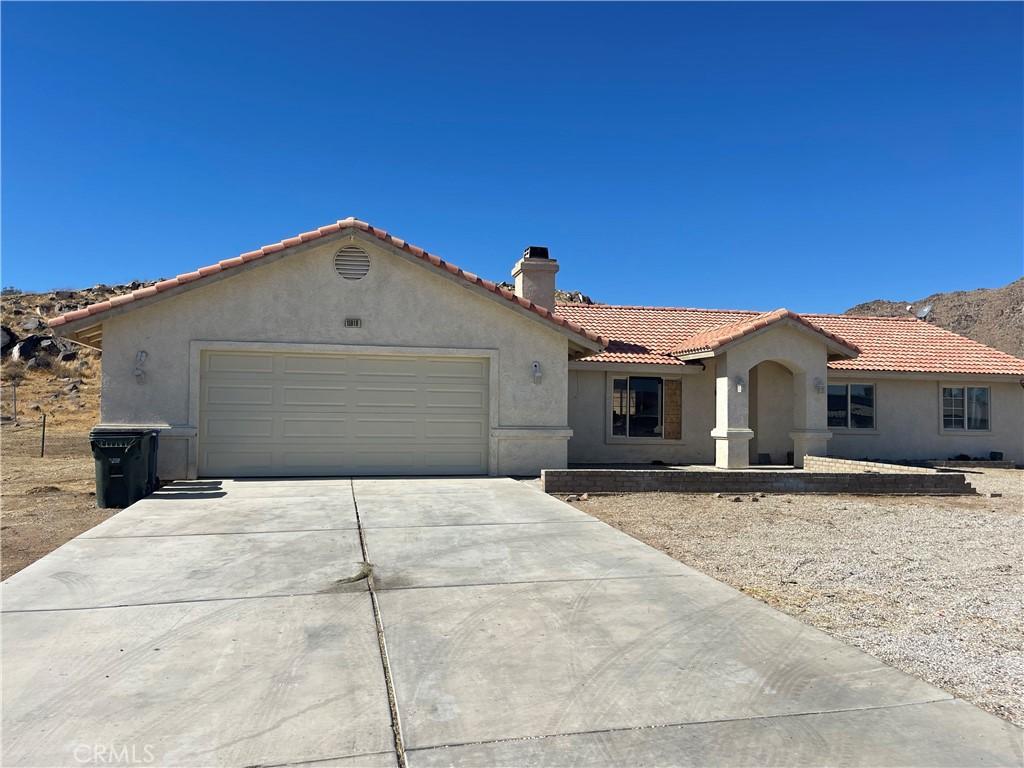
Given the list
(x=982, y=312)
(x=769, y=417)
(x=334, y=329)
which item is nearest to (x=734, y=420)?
(x=769, y=417)

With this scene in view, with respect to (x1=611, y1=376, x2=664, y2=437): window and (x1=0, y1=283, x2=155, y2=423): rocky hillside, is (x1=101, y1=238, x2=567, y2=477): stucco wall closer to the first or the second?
Answer: (x1=611, y1=376, x2=664, y2=437): window

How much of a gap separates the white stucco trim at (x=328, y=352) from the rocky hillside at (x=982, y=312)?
5752cm

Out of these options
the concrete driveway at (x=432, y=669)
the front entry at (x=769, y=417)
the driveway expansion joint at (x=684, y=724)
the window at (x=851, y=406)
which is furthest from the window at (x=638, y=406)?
the driveway expansion joint at (x=684, y=724)

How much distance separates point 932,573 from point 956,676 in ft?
10.7

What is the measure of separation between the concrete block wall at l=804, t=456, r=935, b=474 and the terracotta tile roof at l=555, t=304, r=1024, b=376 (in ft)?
10.8

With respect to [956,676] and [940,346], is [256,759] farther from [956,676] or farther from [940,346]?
[940,346]

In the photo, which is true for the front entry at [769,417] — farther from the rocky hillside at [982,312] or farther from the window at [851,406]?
the rocky hillside at [982,312]

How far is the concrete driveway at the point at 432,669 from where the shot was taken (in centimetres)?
353

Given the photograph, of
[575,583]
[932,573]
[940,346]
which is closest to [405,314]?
[575,583]

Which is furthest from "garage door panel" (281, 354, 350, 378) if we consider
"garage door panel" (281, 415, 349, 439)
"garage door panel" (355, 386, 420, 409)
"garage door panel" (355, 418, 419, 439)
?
"garage door panel" (355, 418, 419, 439)

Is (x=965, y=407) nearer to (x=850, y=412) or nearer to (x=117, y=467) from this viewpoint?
(x=850, y=412)

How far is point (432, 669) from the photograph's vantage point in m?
4.46

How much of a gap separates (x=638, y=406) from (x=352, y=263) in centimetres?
835

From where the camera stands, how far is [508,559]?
7.35 m
